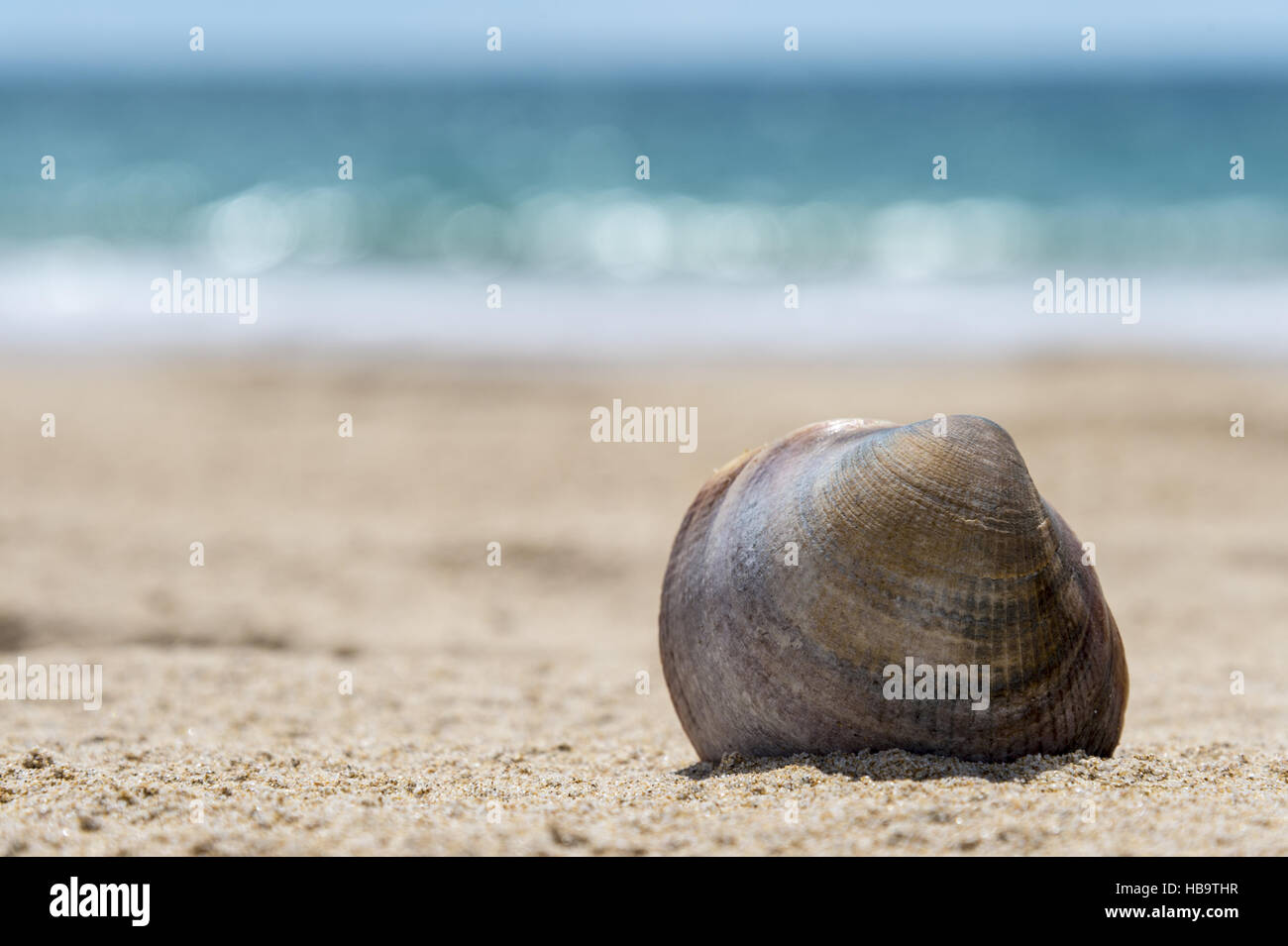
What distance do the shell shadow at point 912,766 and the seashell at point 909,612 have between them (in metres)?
0.02

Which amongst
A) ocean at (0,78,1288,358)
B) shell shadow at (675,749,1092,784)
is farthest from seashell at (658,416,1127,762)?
ocean at (0,78,1288,358)

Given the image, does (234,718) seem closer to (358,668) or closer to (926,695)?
(358,668)

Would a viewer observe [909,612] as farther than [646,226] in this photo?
No

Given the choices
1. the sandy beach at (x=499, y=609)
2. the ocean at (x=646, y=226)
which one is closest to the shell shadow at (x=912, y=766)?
the sandy beach at (x=499, y=609)

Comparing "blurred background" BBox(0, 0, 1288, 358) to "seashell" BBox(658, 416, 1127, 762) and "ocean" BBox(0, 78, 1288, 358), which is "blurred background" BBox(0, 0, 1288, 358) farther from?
"seashell" BBox(658, 416, 1127, 762)

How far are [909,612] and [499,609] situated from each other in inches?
140

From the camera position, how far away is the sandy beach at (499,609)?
261 cm

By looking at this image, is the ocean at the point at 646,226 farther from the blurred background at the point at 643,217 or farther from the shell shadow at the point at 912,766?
the shell shadow at the point at 912,766

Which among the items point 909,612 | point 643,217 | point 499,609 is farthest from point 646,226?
point 909,612

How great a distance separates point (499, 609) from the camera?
5.98 meters

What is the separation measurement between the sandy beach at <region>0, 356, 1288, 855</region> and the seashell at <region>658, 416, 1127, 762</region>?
0.10 meters

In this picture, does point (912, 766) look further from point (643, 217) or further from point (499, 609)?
point (643, 217)

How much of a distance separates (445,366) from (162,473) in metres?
3.37

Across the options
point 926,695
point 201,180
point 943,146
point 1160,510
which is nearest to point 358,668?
point 926,695
